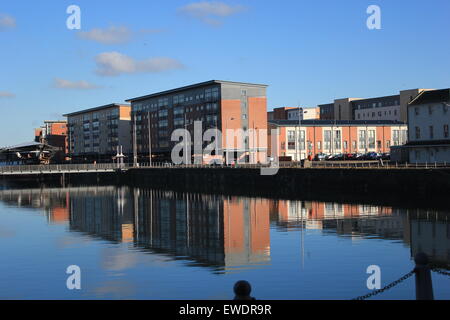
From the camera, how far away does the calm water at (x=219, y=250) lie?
23578 mm

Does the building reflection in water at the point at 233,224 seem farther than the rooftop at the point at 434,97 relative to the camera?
No

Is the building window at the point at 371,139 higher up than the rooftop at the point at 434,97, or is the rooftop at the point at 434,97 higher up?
the rooftop at the point at 434,97

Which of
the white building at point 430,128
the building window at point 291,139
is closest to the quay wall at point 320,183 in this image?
the white building at point 430,128

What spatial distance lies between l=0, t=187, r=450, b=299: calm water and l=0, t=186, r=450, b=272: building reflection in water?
3.5 inches

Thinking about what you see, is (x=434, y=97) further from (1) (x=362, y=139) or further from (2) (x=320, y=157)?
(1) (x=362, y=139)

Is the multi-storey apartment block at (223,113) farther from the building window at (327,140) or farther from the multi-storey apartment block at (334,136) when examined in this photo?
the building window at (327,140)

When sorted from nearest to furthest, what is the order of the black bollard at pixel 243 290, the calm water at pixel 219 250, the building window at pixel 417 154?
the black bollard at pixel 243 290
the calm water at pixel 219 250
the building window at pixel 417 154

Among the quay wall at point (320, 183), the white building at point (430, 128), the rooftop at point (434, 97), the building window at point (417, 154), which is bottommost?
the quay wall at point (320, 183)

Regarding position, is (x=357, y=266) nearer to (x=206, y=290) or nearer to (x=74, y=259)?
(x=206, y=290)

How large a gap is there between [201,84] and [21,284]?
118 metres

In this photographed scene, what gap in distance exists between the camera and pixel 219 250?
34.7 metres

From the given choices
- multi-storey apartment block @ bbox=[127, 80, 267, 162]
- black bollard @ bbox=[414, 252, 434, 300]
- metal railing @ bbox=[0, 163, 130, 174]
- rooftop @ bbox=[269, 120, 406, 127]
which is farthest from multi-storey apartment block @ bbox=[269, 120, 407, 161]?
black bollard @ bbox=[414, 252, 434, 300]

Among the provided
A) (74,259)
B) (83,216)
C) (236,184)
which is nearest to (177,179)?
(236,184)

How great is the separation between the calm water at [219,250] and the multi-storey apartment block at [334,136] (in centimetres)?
7869
